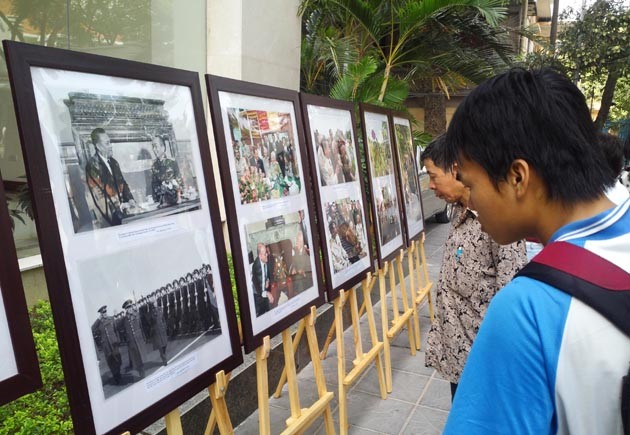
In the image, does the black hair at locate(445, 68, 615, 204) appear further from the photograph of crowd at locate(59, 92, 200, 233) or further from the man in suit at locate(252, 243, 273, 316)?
the man in suit at locate(252, 243, 273, 316)

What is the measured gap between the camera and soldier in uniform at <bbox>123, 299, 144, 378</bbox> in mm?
1652

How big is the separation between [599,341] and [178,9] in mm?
5770

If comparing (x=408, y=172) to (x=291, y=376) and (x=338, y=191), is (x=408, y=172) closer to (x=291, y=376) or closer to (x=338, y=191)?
(x=338, y=191)

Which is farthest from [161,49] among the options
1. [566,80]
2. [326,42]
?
[566,80]

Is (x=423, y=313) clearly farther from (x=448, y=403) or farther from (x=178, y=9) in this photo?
(x=178, y=9)

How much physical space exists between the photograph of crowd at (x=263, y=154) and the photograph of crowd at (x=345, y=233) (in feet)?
1.50

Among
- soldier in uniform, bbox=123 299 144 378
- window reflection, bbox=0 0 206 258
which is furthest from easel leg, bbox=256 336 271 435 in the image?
window reflection, bbox=0 0 206 258

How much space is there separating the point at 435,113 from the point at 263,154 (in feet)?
42.1

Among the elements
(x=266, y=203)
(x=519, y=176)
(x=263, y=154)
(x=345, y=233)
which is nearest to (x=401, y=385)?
(x=345, y=233)

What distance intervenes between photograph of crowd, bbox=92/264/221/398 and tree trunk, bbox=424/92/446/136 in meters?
13.2

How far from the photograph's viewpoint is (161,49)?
18.2 feet

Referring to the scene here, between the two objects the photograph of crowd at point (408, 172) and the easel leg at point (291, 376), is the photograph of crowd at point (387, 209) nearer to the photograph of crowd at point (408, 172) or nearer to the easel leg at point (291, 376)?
the photograph of crowd at point (408, 172)

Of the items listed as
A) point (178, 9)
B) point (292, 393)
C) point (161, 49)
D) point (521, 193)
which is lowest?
point (292, 393)

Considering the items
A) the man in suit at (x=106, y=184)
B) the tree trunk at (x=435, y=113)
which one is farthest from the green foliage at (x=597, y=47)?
the man in suit at (x=106, y=184)
